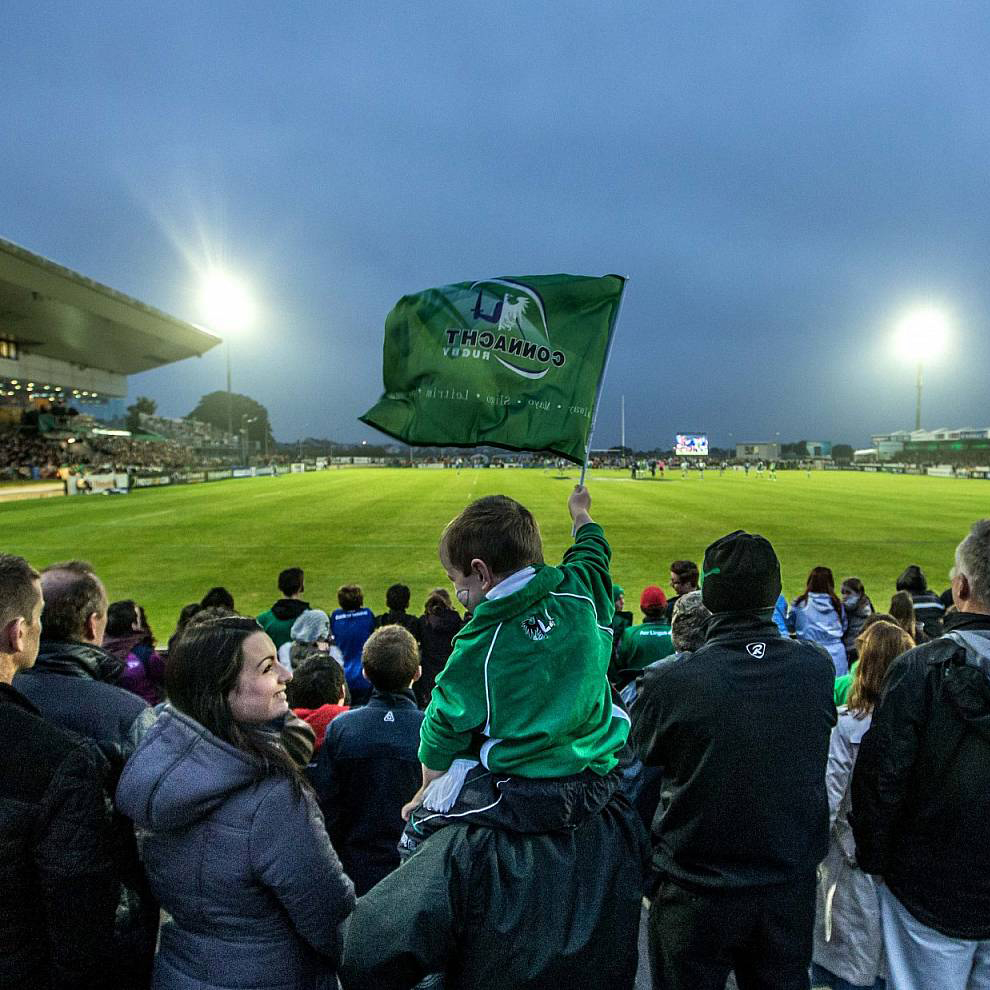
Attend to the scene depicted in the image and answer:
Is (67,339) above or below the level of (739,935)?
above

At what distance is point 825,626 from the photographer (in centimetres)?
720

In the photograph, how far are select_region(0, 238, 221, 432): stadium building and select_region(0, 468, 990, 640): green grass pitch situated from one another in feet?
43.2

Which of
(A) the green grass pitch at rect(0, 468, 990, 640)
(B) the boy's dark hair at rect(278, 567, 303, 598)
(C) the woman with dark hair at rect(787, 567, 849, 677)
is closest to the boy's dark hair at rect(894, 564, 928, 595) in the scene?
(C) the woman with dark hair at rect(787, 567, 849, 677)

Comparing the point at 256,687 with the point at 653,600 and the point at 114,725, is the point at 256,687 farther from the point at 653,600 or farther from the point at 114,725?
the point at 653,600

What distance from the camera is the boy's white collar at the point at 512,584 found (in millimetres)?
1777

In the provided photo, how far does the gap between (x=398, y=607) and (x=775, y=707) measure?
5.01m

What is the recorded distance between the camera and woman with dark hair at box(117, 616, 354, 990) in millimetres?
1804

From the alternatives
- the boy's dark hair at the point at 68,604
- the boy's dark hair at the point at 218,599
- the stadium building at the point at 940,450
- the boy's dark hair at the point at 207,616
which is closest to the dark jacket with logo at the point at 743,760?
the boy's dark hair at the point at 207,616

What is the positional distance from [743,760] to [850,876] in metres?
1.13

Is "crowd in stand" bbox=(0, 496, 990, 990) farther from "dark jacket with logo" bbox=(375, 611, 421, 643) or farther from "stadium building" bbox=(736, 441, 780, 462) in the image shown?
"stadium building" bbox=(736, 441, 780, 462)

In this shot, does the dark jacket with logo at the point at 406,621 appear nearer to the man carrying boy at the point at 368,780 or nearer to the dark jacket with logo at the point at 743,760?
the man carrying boy at the point at 368,780

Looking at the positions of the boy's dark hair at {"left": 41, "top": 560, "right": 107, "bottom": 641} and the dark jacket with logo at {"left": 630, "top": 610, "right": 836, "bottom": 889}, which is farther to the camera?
the boy's dark hair at {"left": 41, "top": 560, "right": 107, "bottom": 641}

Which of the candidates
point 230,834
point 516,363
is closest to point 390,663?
point 230,834

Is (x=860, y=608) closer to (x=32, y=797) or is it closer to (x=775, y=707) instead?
(x=775, y=707)
